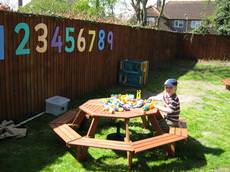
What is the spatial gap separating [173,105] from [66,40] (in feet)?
11.5

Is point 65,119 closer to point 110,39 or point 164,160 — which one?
point 164,160

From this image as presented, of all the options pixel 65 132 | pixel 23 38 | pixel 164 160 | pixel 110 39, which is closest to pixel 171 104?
pixel 164 160

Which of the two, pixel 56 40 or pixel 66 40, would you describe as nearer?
pixel 56 40

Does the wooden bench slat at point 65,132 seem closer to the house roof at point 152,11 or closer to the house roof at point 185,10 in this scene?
the house roof at point 185,10

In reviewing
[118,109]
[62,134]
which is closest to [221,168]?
[118,109]

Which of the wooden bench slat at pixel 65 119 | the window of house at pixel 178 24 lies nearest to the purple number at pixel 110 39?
the wooden bench slat at pixel 65 119

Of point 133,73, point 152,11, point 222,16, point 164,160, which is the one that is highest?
point 152,11

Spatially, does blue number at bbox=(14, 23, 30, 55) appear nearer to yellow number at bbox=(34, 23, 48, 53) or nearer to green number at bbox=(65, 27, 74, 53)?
yellow number at bbox=(34, 23, 48, 53)

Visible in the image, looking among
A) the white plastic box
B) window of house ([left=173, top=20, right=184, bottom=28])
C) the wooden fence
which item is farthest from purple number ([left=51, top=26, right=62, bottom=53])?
window of house ([left=173, top=20, right=184, bottom=28])

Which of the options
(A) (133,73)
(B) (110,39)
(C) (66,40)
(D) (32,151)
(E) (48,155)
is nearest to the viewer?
(E) (48,155)

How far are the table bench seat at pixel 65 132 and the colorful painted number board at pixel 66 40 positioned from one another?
69.3 inches

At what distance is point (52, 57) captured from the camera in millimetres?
6820

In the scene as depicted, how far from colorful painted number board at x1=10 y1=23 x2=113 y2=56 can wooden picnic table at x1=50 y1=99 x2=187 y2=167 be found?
1834mm

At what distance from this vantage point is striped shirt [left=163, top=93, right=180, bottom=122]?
5.02 m
